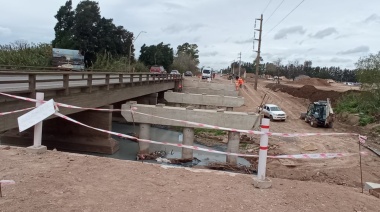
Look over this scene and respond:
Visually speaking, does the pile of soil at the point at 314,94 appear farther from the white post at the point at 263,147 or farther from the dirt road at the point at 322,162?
the white post at the point at 263,147

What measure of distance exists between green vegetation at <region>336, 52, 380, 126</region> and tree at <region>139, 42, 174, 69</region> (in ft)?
205

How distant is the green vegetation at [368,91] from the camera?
3153 centimetres

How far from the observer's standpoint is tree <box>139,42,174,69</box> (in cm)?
9419

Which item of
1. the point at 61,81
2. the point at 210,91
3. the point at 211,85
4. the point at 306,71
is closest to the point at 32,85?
the point at 61,81

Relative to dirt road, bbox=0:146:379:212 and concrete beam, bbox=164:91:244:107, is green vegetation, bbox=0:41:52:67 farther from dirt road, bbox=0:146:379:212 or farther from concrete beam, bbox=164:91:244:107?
dirt road, bbox=0:146:379:212

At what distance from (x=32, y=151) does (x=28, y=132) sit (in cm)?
1540

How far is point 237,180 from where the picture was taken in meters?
6.23

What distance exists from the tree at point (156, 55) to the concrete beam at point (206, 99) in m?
55.8

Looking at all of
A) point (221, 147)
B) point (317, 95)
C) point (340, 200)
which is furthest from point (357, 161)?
point (317, 95)

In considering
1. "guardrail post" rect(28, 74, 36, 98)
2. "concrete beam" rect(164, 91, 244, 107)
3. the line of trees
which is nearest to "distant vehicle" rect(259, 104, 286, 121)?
"concrete beam" rect(164, 91, 244, 107)

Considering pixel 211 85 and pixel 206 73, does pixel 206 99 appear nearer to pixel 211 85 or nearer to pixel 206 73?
pixel 211 85

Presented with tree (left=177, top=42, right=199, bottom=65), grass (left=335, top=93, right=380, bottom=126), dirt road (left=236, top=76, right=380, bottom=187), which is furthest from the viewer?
tree (left=177, top=42, right=199, bottom=65)

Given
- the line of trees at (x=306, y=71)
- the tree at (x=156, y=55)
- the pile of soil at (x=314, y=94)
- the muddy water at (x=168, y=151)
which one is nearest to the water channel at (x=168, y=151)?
the muddy water at (x=168, y=151)

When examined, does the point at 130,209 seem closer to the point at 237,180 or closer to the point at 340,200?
the point at 237,180
